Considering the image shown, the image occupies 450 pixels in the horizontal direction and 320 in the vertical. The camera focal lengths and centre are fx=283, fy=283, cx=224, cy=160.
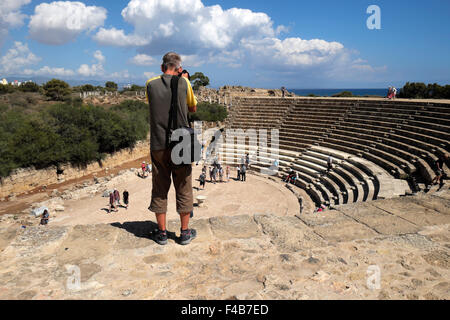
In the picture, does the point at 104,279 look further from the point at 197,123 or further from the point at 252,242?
the point at 197,123

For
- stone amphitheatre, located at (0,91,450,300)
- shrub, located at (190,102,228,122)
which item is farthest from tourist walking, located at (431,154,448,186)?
shrub, located at (190,102,228,122)

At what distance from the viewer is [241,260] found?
257cm

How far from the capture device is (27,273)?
232 centimetres

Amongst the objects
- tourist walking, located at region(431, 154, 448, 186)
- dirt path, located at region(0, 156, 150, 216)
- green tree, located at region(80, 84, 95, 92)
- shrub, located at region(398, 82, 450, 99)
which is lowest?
dirt path, located at region(0, 156, 150, 216)

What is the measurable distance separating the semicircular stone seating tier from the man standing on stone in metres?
7.24

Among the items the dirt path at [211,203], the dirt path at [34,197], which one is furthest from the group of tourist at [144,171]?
the dirt path at [34,197]

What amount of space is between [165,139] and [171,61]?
77 centimetres

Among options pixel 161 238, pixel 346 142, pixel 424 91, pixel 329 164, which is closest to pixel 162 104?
pixel 161 238

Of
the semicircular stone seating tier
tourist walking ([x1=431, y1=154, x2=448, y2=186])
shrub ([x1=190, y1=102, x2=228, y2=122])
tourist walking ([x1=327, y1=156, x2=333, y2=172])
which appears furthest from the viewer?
shrub ([x1=190, y1=102, x2=228, y2=122])

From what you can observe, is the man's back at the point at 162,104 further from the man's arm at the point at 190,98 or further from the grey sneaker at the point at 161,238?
the grey sneaker at the point at 161,238

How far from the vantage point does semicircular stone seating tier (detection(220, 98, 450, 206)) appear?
10859 millimetres

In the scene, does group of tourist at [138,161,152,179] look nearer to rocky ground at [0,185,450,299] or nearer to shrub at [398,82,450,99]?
rocky ground at [0,185,450,299]

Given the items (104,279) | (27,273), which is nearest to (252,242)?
(104,279)

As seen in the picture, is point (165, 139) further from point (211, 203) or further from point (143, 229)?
point (211, 203)
